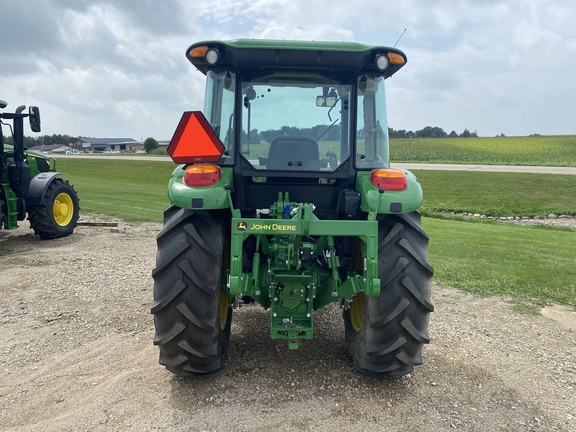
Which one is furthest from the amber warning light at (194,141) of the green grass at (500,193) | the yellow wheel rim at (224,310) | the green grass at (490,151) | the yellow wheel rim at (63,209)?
the green grass at (490,151)

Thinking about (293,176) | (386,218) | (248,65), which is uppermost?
(248,65)

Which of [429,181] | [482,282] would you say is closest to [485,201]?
[429,181]

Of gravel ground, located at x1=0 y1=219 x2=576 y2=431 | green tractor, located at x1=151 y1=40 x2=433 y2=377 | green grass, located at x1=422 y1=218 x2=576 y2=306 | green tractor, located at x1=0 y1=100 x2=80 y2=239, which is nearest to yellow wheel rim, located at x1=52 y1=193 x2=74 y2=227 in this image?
green tractor, located at x1=0 y1=100 x2=80 y2=239

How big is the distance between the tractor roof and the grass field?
3.82m

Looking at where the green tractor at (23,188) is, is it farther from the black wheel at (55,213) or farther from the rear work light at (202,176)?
the rear work light at (202,176)

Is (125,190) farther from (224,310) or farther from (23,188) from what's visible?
(224,310)

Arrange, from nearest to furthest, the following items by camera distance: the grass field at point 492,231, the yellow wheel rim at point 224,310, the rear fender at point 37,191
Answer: the yellow wheel rim at point 224,310 → the grass field at point 492,231 → the rear fender at point 37,191

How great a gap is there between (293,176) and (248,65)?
88 cm

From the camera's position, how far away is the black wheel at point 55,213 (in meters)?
8.81

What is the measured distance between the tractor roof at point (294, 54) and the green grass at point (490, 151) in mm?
33609

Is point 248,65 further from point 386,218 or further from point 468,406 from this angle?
point 468,406

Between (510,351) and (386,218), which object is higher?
(386,218)

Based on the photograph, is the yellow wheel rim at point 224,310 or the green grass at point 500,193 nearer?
the yellow wheel rim at point 224,310

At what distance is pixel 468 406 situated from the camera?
335 cm
